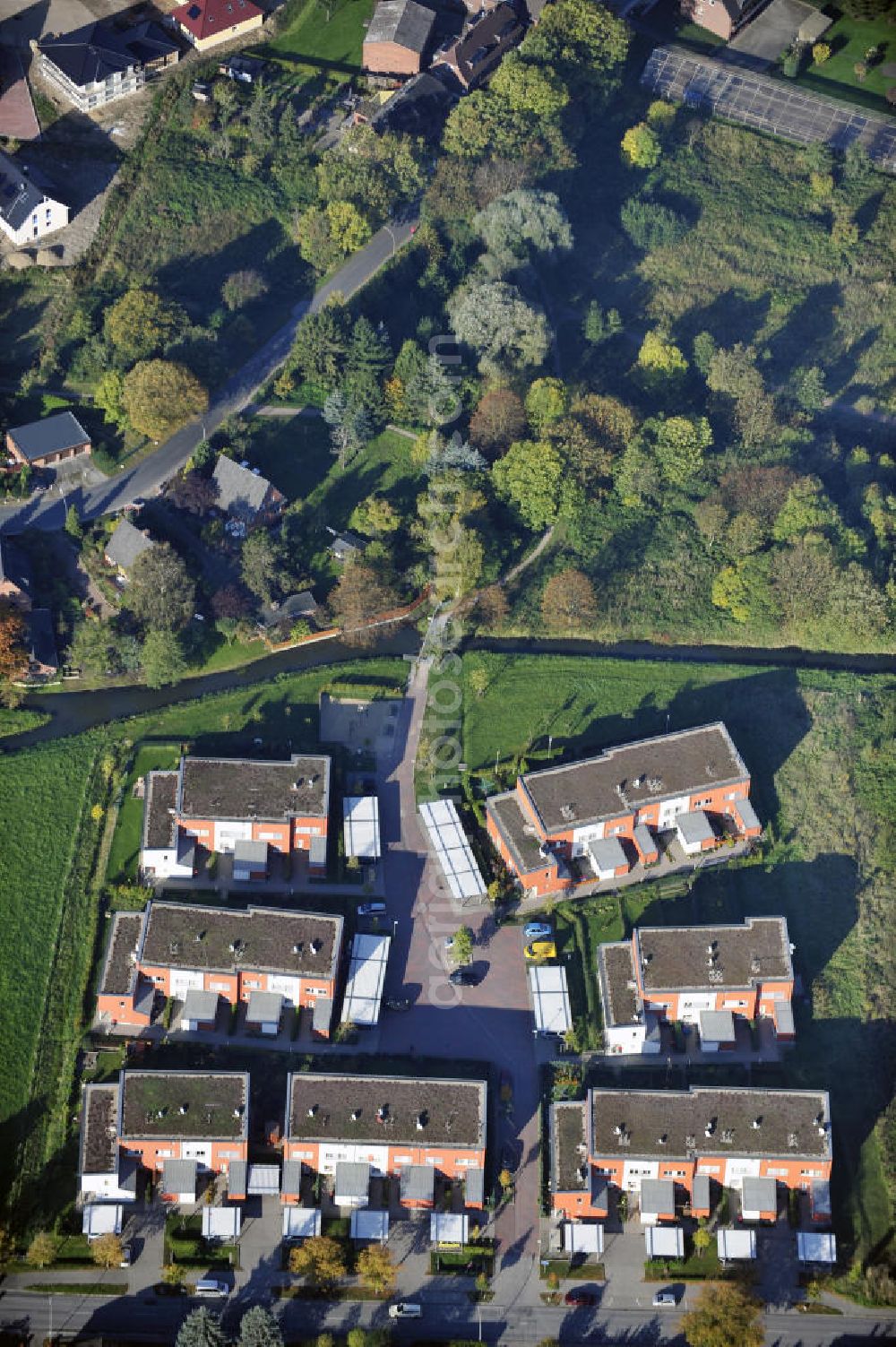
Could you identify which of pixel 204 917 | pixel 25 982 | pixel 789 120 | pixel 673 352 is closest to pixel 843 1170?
pixel 204 917

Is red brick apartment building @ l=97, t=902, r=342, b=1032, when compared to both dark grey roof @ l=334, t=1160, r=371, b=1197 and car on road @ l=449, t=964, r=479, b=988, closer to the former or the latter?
car on road @ l=449, t=964, r=479, b=988

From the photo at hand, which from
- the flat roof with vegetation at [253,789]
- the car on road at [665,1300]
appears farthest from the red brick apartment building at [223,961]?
the car on road at [665,1300]

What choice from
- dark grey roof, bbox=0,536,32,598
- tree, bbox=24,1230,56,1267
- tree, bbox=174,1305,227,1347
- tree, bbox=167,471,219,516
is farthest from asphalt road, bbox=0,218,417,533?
tree, bbox=174,1305,227,1347

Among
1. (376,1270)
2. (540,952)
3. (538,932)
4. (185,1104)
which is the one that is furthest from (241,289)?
(376,1270)

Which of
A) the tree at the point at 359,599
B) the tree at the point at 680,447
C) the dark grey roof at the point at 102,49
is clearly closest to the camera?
the tree at the point at 359,599

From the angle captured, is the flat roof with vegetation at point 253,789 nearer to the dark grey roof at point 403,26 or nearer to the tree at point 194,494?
the tree at point 194,494

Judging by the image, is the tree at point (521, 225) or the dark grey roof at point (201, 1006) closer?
the dark grey roof at point (201, 1006)
